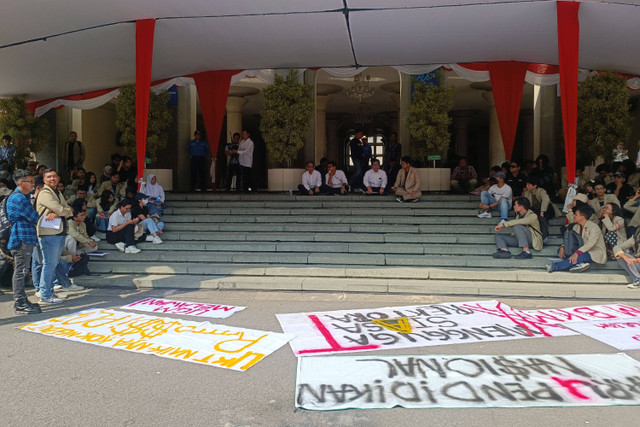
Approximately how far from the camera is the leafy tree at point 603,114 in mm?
10914

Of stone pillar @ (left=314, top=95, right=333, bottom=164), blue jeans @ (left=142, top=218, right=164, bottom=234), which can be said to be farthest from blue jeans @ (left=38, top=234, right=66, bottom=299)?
stone pillar @ (left=314, top=95, right=333, bottom=164)

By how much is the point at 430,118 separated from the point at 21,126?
37.0 feet

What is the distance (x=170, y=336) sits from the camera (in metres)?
4.88

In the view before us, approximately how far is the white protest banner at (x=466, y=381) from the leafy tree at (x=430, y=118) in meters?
8.45

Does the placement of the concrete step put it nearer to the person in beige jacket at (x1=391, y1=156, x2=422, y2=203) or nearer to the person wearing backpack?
the person wearing backpack

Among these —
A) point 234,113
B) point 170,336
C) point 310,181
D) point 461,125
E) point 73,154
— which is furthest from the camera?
point 461,125

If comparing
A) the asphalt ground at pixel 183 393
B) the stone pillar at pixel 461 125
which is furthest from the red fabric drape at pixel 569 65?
the stone pillar at pixel 461 125

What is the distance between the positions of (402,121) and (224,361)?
10.9 meters

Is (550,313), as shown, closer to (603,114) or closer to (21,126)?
(603,114)

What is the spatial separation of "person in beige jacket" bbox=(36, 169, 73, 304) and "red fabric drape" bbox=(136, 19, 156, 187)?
327 centimetres

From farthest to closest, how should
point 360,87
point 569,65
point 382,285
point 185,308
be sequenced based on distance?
point 360,87
point 569,65
point 382,285
point 185,308

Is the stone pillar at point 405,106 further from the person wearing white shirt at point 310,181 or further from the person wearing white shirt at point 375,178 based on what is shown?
the person wearing white shirt at point 310,181

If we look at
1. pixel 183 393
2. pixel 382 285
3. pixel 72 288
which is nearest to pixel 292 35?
pixel 382 285

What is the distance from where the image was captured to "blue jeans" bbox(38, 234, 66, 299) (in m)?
6.26
